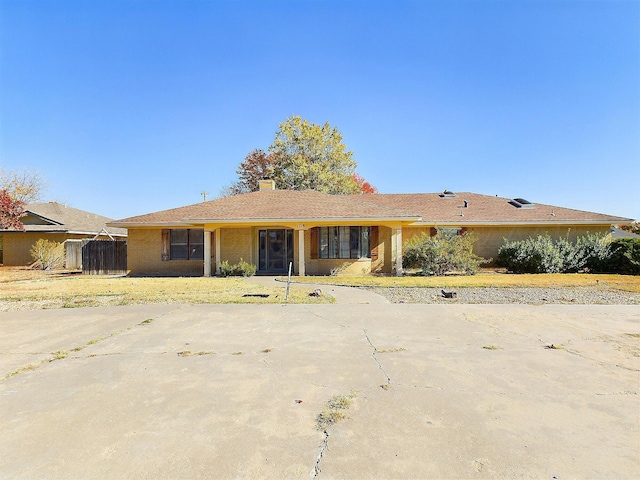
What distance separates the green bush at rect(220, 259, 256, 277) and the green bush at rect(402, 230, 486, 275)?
25.0 feet

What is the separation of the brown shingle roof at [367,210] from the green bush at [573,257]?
79.4 inches

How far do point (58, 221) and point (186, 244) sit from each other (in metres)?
12.2

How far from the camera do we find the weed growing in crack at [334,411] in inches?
123

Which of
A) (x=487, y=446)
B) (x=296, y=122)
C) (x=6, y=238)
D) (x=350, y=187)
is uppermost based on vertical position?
(x=296, y=122)

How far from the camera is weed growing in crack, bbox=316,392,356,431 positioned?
3131 millimetres

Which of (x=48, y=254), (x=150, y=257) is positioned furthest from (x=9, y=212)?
(x=150, y=257)

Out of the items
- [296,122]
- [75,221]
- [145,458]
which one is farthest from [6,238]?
[145,458]

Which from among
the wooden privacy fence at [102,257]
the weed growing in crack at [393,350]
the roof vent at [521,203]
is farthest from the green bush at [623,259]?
the wooden privacy fence at [102,257]

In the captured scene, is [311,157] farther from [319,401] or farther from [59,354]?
[319,401]

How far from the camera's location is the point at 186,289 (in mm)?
12180

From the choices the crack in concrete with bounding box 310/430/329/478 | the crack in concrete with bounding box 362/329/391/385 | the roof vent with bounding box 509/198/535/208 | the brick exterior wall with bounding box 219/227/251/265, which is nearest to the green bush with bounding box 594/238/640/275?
the roof vent with bounding box 509/198/535/208

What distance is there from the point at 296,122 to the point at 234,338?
32.2m

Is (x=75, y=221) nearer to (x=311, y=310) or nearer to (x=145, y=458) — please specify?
(x=311, y=310)

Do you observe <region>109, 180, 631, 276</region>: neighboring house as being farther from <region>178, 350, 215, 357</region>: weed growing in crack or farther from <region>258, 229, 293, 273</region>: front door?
<region>178, 350, 215, 357</region>: weed growing in crack
